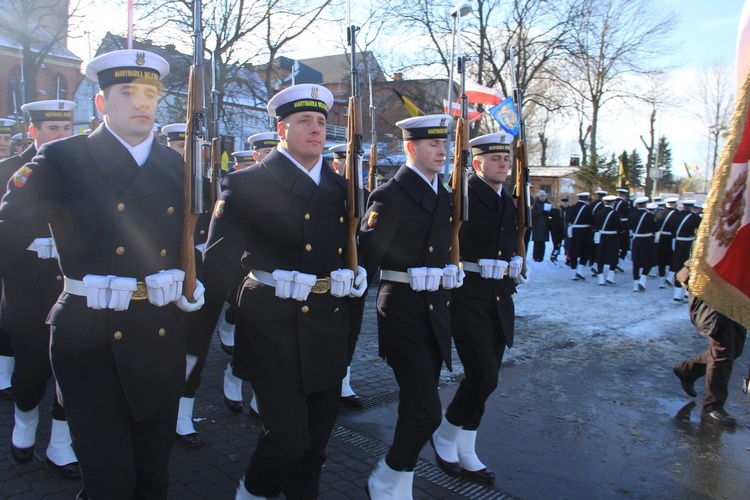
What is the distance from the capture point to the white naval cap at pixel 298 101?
3445mm

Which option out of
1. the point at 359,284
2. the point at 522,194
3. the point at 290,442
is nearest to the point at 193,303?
the point at 290,442

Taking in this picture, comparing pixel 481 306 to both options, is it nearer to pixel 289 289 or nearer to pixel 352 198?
pixel 352 198

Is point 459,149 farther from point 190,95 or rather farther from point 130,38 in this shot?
point 130,38

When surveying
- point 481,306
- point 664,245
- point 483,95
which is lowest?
point 664,245

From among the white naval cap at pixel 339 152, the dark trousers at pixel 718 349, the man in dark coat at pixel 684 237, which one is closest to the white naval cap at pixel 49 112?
the white naval cap at pixel 339 152

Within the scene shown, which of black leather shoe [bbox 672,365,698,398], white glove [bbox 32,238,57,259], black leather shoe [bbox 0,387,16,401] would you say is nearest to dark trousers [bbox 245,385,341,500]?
white glove [bbox 32,238,57,259]

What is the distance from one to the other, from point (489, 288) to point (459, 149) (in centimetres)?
101

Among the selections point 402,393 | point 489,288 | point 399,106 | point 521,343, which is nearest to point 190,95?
point 402,393

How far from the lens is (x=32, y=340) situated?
4.35 meters

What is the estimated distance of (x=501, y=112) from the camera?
925cm

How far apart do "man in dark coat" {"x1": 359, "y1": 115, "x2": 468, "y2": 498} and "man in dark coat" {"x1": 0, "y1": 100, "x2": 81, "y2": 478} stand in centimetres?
211

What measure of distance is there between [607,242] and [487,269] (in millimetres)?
11092

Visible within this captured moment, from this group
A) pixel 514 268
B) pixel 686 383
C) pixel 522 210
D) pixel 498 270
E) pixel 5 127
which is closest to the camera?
pixel 498 270

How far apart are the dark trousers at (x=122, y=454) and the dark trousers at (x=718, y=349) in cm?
480
